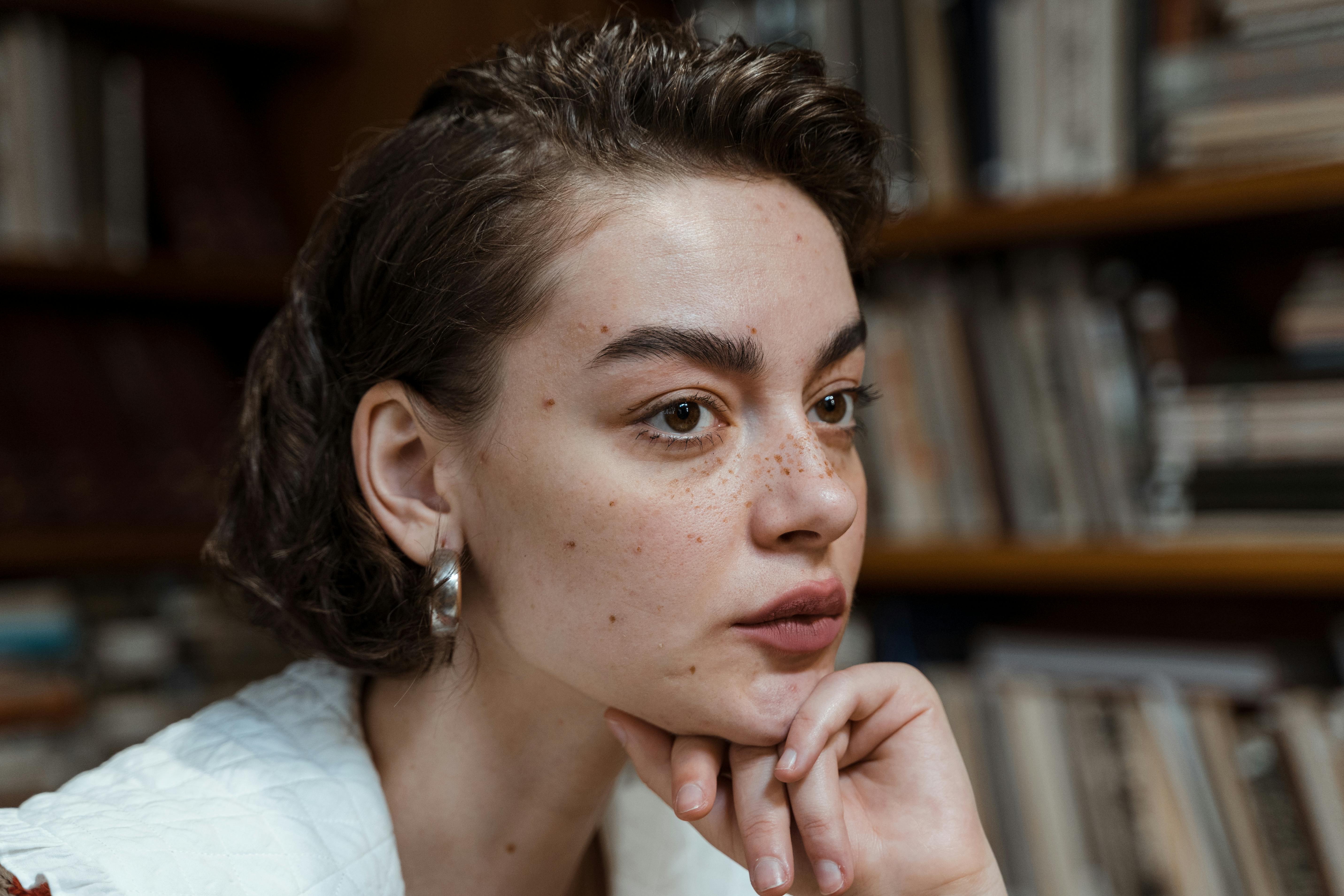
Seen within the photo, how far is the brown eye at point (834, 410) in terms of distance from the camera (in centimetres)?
90

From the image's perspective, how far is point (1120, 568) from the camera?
4.58ft

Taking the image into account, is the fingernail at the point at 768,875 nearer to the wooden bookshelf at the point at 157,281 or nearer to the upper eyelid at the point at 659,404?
the upper eyelid at the point at 659,404

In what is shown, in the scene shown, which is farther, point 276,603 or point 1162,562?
point 1162,562

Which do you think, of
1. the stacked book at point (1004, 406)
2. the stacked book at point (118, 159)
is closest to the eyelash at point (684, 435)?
the stacked book at point (1004, 406)

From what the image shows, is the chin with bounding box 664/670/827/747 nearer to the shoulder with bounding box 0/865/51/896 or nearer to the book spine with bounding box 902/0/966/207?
the shoulder with bounding box 0/865/51/896

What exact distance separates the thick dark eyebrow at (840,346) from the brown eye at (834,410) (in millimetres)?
41

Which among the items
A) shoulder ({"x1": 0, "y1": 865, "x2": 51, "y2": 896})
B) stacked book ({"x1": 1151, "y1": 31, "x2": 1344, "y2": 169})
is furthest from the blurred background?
shoulder ({"x1": 0, "y1": 865, "x2": 51, "y2": 896})

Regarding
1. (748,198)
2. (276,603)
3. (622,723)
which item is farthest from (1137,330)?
(276,603)

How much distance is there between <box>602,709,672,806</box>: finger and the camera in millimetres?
841

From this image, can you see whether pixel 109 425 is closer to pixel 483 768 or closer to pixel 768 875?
pixel 483 768

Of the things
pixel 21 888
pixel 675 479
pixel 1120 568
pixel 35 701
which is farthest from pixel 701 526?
pixel 35 701

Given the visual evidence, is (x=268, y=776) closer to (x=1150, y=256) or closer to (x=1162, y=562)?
(x=1162, y=562)

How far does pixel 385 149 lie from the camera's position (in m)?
0.95

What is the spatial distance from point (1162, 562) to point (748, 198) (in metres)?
0.84
